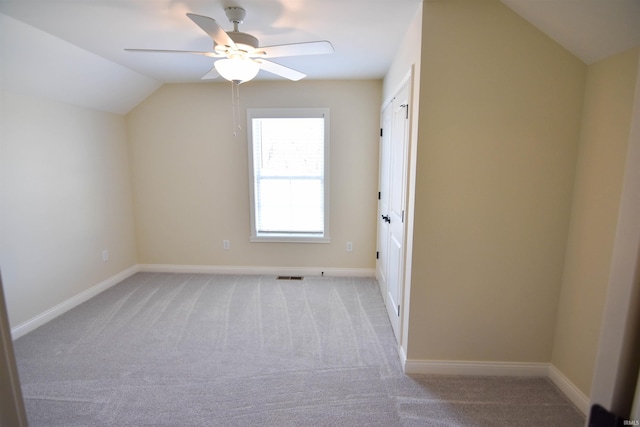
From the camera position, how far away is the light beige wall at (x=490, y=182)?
70.8 inches

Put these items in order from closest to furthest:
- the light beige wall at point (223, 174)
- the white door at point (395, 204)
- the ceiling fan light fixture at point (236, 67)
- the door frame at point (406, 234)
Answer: the ceiling fan light fixture at point (236, 67) → the door frame at point (406, 234) → the white door at point (395, 204) → the light beige wall at point (223, 174)

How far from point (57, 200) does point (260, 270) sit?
2.27 meters

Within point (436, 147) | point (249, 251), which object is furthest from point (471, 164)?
point (249, 251)

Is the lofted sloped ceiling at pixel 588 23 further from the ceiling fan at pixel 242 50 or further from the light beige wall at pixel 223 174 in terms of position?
the light beige wall at pixel 223 174

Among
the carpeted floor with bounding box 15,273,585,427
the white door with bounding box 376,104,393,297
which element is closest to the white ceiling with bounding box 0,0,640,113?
the white door with bounding box 376,104,393,297

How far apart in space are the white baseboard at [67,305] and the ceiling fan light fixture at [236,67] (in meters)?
2.64

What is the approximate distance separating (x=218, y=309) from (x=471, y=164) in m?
2.67

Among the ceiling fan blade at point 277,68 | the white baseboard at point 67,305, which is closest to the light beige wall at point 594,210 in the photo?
the ceiling fan blade at point 277,68

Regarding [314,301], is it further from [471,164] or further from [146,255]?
[146,255]

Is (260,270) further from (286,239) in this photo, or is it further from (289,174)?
(289,174)

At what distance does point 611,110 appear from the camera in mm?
1626

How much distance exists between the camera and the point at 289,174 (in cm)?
378

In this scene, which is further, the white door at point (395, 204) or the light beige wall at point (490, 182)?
the white door at point (395, 204)

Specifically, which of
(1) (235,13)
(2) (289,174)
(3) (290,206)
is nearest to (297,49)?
(1) (235,13)
